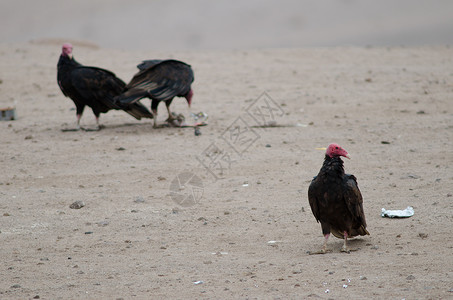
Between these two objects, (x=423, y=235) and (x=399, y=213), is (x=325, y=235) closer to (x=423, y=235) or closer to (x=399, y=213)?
(x=423, y=235)

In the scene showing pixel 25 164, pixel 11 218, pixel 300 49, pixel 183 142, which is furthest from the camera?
pixel 300 49

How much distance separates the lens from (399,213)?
5.52 metres

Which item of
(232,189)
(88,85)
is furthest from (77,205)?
(88,85)

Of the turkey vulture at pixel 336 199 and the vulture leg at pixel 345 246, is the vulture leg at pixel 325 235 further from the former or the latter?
the vulture leg at pixel 345 246

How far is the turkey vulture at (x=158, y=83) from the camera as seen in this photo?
8844mm

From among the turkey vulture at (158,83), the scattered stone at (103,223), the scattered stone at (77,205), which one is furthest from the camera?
the turkey vulture at (158,83)

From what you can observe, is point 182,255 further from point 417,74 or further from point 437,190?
point 417,74

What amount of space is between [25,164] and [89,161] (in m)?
0.80

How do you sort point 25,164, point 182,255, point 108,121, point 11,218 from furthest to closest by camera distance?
point 108,121 → point 25,164 → point 11,218 → point 182,255

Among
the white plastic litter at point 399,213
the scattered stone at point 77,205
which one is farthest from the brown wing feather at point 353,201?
the scattered stone at point 77,205

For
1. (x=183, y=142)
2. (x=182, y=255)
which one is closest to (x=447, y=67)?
(x=183, y=142)

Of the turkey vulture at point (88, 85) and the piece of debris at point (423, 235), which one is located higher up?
the turkey vulture at point (88, 85)

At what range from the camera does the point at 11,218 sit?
5.81 m

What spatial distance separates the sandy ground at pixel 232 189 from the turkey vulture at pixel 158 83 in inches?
22.2
